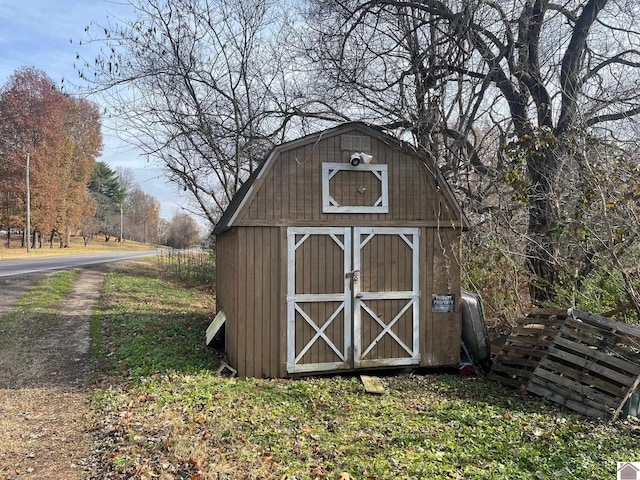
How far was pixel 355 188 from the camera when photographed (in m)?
6.21

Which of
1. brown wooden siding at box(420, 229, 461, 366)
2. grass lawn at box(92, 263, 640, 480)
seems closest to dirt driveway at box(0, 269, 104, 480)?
grass lawn at box(92, 263, 640, 480)

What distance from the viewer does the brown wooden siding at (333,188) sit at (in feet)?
19.5

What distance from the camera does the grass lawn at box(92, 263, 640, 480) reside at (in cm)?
348

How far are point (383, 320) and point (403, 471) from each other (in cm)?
301

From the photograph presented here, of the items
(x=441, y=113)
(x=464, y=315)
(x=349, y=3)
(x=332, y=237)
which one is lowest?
(x=464, y=315)

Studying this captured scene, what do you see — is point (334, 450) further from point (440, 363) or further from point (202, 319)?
point (202, 319)

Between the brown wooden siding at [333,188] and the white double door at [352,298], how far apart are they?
0.65ft

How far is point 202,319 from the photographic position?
9773 millimetres

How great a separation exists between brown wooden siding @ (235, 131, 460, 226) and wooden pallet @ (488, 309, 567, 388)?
1.90 meters

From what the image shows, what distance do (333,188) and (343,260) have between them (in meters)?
1.08

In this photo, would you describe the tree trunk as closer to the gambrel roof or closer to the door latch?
the gambrel roof

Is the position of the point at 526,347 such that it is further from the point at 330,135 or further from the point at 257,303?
the point at 330,135

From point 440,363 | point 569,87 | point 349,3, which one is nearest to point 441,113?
point 569,87

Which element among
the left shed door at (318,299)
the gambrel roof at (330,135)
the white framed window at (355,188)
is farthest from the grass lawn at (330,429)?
the white framed window at (355,188)
